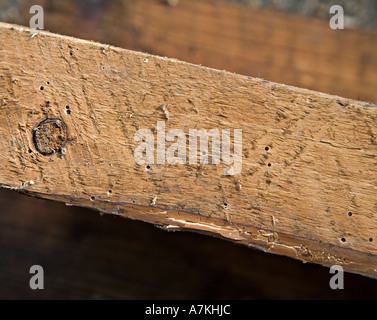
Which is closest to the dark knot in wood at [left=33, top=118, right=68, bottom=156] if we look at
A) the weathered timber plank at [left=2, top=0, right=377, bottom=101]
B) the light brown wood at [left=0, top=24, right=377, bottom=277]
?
the light brown wood at [left=0, top=24, right=377, bottom=277]

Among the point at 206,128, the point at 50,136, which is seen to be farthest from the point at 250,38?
the point at 50,136

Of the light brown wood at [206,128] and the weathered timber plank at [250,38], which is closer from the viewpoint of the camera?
the light brown wood at [206,128]

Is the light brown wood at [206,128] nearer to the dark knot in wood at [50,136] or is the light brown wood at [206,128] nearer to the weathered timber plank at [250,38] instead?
the dark knot in wood at [50,136]

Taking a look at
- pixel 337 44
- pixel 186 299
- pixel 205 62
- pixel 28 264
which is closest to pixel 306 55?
pixel 337 44

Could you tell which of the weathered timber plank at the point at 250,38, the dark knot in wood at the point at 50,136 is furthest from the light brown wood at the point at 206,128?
the weathered timber plank at the point at 250,38

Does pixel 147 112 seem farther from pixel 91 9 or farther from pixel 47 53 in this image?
pixel 91 9

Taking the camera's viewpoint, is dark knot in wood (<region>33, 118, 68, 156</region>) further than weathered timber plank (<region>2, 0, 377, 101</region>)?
No

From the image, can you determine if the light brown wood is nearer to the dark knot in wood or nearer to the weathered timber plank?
the dark knot in wood
